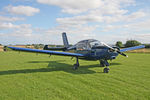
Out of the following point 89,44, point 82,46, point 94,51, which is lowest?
point 94,51

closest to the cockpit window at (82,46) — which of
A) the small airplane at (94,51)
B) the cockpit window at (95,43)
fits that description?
the small airplane at (94,51)

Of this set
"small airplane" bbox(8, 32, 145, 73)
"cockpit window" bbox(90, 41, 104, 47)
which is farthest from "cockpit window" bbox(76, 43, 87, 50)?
"cockpit window" bbox(90, 41, 104, 47)

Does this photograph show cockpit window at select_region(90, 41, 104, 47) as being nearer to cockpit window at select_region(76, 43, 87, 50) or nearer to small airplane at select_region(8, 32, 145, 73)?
small airplane at select_region(8, 32, 145, 73)

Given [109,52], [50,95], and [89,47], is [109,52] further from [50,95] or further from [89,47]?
[50,95]

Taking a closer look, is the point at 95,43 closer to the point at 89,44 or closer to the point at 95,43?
the point at 95,43

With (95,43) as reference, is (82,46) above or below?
below

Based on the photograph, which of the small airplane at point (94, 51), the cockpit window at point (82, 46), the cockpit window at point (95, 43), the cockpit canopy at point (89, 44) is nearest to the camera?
the small airplane at point (94, 51)

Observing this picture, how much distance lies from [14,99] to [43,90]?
1179 millimetres

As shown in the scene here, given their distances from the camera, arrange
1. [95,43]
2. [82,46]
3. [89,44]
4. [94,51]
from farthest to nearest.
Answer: [82,46] < [89,44] < [95,43] < [94,51]

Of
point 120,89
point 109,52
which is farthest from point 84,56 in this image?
point 120,89

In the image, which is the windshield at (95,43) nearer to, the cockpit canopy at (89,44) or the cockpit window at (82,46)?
the cockpit canopy at (89,44)

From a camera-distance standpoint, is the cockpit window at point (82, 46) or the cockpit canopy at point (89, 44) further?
the cockpit window at point (82, 46)

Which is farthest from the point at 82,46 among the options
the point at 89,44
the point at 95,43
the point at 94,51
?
the point at 94,51

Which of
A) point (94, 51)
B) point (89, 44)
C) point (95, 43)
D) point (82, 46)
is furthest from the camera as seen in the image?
point (82, 46)
